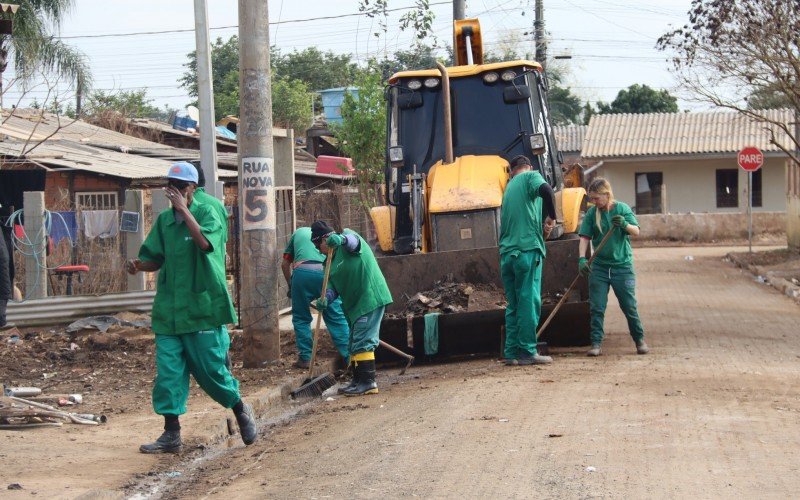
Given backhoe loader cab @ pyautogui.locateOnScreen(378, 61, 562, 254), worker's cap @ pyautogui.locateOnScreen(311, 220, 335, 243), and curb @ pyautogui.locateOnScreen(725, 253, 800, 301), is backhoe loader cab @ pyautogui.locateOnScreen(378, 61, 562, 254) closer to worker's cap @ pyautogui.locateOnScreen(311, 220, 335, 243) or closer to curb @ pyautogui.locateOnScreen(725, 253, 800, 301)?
worker's cap @ pyautogui.locateOnScreen(311, 220, 335, 243)

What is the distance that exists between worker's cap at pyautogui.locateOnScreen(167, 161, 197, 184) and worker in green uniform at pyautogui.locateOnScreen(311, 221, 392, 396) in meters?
2.10

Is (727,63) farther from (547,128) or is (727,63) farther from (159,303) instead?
(159,303)

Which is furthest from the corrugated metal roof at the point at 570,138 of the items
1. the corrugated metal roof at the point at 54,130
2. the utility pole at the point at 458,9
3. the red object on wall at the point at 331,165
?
the utility pole at the point at 458,9

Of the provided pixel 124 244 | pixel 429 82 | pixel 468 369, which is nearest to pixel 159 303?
pixel 468 369

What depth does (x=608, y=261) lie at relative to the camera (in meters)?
10.9

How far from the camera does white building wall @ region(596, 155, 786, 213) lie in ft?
130

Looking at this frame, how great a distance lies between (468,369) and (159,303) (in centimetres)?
384

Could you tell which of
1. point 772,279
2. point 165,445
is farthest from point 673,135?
point 165,445

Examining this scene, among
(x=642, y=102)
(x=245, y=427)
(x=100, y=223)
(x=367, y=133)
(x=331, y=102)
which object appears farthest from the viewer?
(x=642, y=102)

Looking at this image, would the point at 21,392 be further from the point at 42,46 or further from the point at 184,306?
the point at 42,46

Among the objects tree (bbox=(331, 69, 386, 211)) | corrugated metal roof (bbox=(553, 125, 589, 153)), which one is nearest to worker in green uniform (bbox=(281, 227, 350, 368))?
tree (bbox=(331, 69, 386, 211))

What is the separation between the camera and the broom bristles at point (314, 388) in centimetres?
990

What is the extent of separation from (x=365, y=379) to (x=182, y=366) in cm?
244

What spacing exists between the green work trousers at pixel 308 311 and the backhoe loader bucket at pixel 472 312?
1.36 feet
